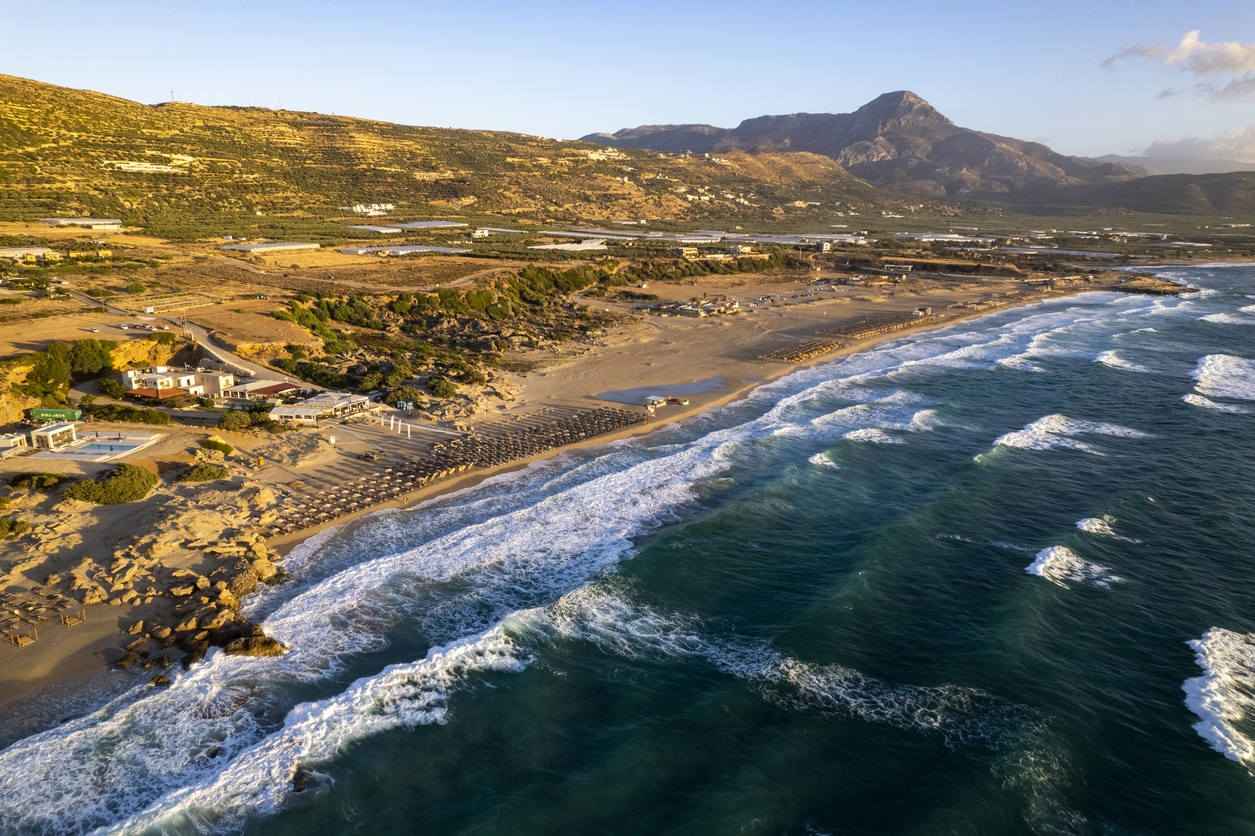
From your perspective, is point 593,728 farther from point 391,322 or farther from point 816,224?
point 816,224

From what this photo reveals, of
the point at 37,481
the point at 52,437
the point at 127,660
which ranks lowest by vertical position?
the point at 127,660

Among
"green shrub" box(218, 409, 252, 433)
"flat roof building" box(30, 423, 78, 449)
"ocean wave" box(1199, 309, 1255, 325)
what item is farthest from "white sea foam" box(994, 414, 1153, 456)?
"ocean wave" box(1199, 309, 1255, 325)

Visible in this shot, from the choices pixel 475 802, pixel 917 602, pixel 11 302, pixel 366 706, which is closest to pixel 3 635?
pixel 366 706

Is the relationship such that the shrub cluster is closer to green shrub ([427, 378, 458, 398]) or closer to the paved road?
the paved road

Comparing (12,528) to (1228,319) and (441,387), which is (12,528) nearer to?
(441,387)

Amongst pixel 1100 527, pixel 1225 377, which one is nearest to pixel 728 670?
pixel 1100 527

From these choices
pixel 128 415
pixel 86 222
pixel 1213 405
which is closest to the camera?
pixel 128 415

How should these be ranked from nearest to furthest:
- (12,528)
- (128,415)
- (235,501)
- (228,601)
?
(228,601)
(12,528)
(235,501)
(128,415)

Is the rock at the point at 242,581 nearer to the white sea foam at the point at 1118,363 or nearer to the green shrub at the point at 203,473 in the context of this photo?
the green shrub at the point at 203,473
